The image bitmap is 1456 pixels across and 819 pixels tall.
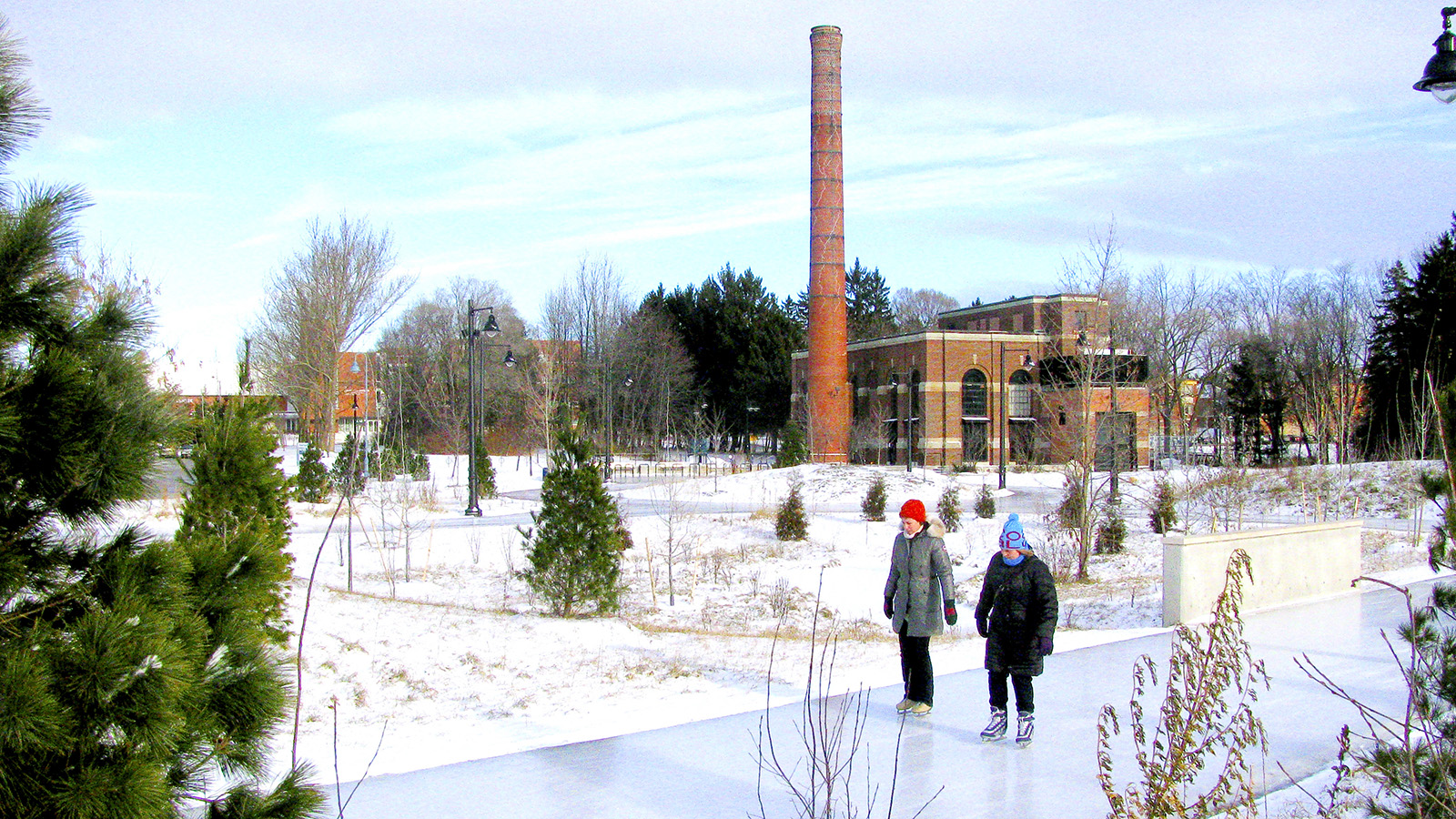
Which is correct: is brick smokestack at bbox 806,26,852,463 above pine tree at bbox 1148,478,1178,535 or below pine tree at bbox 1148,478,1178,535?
above

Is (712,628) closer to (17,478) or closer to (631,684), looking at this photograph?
(631,684)

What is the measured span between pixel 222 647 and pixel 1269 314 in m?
67.9

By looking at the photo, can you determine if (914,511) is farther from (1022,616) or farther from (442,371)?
(442,371)

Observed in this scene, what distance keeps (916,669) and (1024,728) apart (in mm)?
929

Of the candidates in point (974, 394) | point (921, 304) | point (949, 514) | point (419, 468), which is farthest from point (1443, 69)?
point (921, 304)

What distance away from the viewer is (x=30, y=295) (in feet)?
9.98

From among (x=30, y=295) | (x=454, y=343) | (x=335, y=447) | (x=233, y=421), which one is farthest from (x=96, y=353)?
(x=454, y=343)

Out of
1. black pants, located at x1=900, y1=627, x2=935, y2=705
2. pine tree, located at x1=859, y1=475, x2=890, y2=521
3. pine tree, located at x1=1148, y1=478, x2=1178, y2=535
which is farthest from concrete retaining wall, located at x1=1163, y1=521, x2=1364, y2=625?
pine tree, located at x1=859, y1=475, x2=890, y2=521

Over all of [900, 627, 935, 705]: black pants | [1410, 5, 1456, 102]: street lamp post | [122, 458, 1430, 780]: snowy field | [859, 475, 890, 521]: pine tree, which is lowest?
[122, 458, 1430, 780]: snowy field

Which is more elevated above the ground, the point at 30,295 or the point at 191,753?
the point at 30,295

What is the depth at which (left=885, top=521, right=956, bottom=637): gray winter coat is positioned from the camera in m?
7.48

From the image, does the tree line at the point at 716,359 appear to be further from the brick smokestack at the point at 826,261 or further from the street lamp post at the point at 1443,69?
the street lamp post at the point at 1443,69

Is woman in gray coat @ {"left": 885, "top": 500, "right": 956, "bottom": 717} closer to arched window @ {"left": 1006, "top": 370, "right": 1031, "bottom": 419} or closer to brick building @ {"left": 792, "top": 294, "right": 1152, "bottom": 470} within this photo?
brick building @ {"left": 792, "top": 294, "right": 1152, "bottom": 470}

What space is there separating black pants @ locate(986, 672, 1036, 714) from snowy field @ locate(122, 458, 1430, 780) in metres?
1.26
